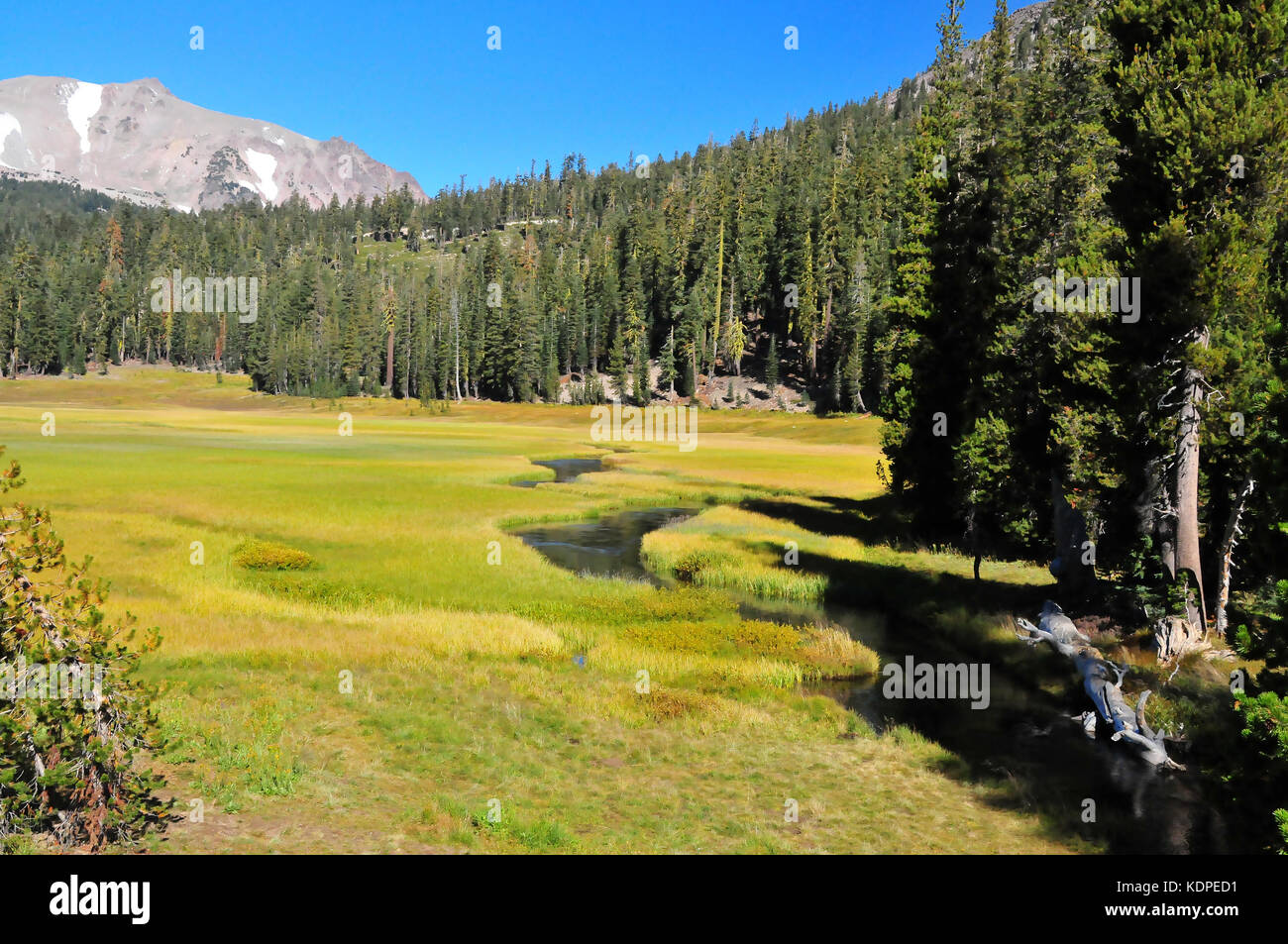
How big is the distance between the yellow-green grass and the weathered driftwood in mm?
3669

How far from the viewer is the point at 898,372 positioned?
121ft

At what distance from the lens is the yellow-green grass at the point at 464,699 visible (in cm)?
1133
